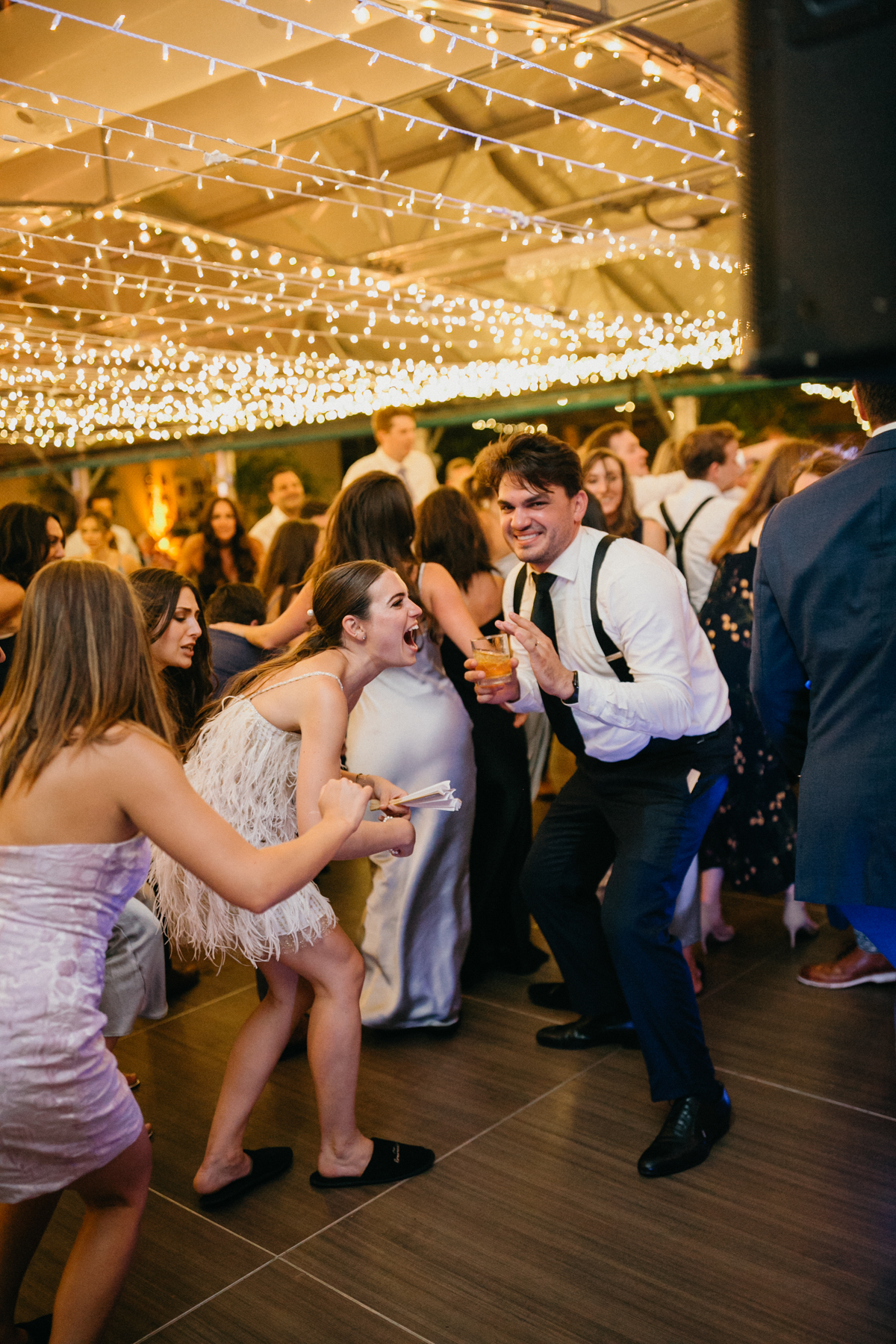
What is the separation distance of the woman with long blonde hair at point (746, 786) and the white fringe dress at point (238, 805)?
182 cm

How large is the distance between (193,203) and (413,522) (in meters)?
5.55

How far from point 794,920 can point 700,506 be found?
1.84 meters

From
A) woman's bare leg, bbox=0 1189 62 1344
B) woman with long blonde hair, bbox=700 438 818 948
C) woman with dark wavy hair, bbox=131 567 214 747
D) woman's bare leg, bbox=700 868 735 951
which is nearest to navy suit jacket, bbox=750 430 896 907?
woman's bare leg, bbox=0 1189 62 1344

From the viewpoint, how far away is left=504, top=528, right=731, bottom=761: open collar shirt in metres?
2.46

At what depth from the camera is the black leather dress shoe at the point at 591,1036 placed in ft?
9.98

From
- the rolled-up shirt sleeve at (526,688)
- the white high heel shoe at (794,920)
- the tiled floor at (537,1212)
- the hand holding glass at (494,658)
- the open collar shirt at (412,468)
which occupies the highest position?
the open collar shirt at (412,468)

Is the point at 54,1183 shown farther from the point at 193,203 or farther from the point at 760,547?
the point at 193,203

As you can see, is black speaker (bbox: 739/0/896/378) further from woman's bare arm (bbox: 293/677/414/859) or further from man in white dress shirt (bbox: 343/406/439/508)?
man in white dress shirt (bbox: 343/406/439/508)

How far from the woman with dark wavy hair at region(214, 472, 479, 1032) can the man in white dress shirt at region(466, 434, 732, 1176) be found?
0.35 metres

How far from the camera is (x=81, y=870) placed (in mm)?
1628

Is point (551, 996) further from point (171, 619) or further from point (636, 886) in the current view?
point (171, 619)

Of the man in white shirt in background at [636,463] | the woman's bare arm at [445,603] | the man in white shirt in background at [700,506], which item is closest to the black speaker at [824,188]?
the woman's bare arm at [445,603]

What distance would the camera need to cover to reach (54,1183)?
5.24 ft

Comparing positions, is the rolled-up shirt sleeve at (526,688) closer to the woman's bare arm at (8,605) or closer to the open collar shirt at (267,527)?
the woman's bare arm at (8,605)
